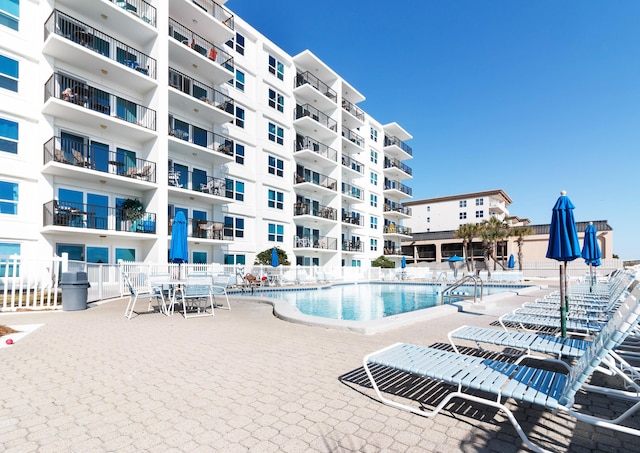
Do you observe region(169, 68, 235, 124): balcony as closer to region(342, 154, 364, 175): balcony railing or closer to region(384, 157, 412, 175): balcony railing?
region(342, 154, 364, 175): balcony railing

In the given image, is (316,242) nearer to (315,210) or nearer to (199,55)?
(315,210)

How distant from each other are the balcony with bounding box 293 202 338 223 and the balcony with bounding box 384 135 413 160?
51.7 ft

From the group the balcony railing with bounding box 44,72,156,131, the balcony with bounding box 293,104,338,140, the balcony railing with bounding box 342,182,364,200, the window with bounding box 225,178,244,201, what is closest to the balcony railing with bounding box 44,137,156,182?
the balcony railing with bounding box 44,72,156,131

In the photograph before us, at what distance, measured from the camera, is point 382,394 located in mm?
3742

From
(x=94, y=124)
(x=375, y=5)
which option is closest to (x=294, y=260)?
(x=94, y=124)

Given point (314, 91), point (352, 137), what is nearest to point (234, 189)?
point (314, 91)

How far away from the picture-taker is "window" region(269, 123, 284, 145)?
27891 millimetres

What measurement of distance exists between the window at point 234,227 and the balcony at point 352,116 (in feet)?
57.6

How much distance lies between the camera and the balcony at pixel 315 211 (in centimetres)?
2927

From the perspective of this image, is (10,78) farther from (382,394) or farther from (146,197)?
(382,394)

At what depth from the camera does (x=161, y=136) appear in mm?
19125

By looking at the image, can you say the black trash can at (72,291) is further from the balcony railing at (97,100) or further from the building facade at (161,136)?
the balcony railing at (97,100)

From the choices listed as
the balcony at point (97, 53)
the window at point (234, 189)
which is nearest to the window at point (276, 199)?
the window at point (234, 189)

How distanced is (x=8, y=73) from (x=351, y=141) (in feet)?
91.3
